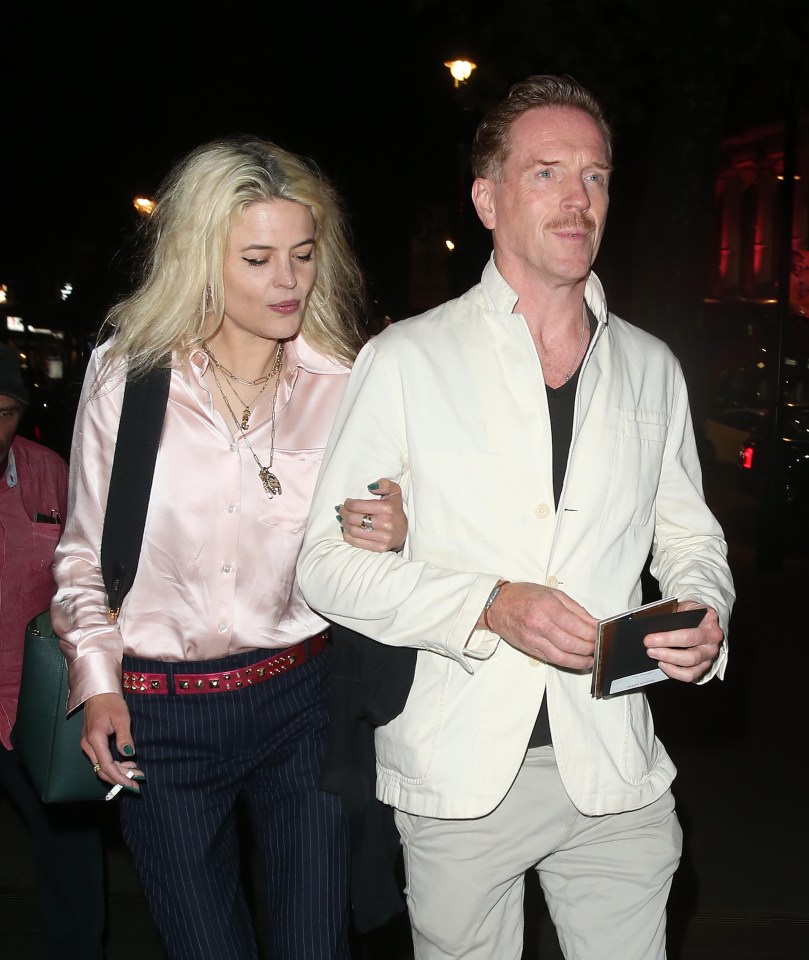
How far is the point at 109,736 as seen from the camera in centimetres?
266

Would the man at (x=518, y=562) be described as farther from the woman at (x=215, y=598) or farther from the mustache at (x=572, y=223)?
the woman at (x=215, y=598)

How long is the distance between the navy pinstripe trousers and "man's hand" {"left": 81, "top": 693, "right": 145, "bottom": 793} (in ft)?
0.26

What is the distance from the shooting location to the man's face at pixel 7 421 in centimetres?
372


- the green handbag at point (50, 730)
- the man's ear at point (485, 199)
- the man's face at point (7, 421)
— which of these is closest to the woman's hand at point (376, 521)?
the man's ear at point (485, 199)

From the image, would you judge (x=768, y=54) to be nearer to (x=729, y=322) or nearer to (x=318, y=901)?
(x=318, y=901)

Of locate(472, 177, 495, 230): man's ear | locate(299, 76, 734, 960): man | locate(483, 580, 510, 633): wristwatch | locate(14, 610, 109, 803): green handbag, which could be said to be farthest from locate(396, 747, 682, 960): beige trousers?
locate(472, 177, 495, 230): man's ear

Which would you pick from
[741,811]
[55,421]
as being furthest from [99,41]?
[741,811]

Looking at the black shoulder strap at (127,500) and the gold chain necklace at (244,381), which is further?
the gold chain necklace at (244,381)

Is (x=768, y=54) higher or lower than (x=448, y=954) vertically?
higher

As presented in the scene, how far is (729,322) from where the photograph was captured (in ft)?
117

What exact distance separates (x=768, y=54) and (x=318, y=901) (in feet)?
33.2

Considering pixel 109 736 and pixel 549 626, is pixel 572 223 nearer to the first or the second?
pixel 549 626

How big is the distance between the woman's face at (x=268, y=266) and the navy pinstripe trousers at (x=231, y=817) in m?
0.79

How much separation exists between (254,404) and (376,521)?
0.62m
